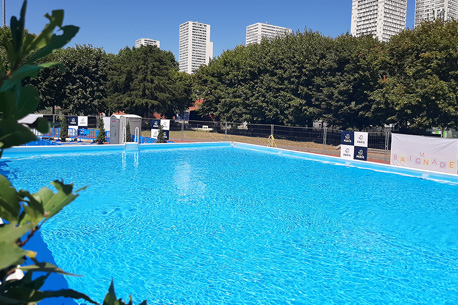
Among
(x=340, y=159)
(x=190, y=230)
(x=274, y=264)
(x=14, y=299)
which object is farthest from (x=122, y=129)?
(x=14, y=299)

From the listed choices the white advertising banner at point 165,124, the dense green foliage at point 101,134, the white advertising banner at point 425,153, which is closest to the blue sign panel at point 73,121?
the dense green foliage at point 101,134

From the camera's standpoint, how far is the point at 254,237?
8.07m

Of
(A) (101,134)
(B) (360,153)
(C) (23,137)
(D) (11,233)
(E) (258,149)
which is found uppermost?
(C) (23,137)

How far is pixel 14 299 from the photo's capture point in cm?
79

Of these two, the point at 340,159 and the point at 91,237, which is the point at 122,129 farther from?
the point at 91,237

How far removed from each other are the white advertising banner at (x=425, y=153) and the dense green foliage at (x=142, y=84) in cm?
2800

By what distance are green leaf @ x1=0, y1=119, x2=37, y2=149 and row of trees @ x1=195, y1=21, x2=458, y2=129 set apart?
80.1 feet

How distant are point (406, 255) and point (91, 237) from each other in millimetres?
6570

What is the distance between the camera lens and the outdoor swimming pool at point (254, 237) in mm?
5855

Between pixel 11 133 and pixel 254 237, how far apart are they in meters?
7.62

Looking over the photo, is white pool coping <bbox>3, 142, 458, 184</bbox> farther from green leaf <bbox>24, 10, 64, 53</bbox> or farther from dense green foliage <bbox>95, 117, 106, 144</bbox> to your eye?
green leaf <bbox>24, 10, 64, 53</bbox>

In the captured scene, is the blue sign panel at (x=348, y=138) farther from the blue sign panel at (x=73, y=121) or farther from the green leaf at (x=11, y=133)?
the green leaf at (x=11, y=133)

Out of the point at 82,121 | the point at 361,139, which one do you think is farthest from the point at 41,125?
the point at 82,121

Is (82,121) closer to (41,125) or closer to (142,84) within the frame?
(142,84)
